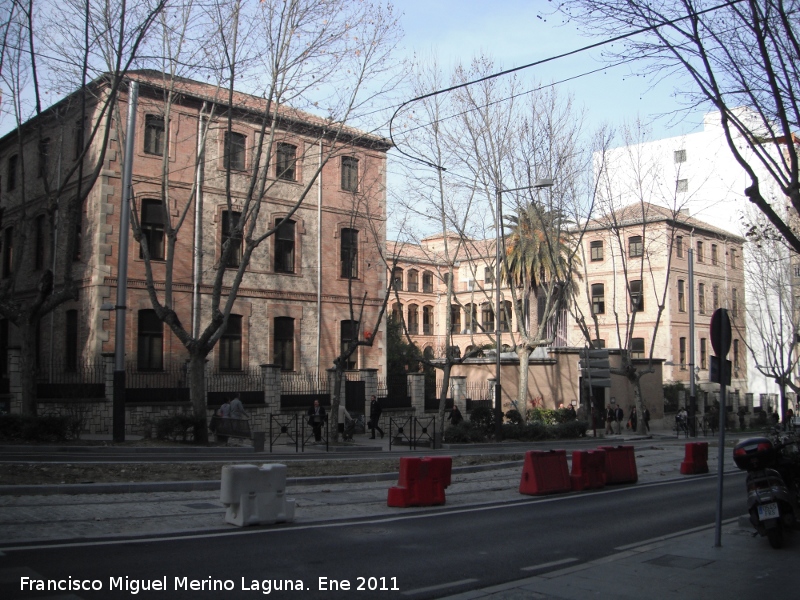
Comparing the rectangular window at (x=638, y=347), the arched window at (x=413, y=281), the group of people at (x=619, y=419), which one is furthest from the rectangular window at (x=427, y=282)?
the group of people at (x=619, y=419)

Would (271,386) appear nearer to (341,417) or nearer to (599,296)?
(341,417)

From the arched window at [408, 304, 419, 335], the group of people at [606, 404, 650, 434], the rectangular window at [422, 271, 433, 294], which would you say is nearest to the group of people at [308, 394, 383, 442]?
the group of people at [606, 404, 650, 434]

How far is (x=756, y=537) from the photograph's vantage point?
375 inches

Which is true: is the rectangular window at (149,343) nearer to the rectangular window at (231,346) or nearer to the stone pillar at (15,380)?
the rectangular window at (231,346)

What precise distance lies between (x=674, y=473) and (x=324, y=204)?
20618 mm

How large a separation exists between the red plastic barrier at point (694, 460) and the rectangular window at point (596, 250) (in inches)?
1540

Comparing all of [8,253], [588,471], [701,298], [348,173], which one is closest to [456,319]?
[701,298]

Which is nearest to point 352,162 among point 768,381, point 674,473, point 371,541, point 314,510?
point 674,473

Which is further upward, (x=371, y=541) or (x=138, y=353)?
(x=138, y=353)

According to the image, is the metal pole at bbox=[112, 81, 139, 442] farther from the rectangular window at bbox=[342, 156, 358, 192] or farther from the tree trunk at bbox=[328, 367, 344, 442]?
the rectangular window at bbox=[342, 156, 358, 192]

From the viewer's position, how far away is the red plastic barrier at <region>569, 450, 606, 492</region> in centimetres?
1458

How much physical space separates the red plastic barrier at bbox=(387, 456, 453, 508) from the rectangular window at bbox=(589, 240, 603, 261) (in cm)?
4665

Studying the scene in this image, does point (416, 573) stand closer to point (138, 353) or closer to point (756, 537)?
point (756, 537)

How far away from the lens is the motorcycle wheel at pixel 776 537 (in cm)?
870
